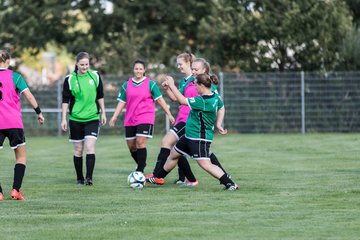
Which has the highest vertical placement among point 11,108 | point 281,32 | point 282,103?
point 281,32

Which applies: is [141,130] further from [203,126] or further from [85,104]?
[203,126]

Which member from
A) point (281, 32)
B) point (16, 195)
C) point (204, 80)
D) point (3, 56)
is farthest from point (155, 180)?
point (281, 32)

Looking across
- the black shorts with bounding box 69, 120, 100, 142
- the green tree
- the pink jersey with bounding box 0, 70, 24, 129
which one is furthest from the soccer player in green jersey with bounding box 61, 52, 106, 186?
the green tree

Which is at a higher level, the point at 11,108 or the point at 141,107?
the point at 11,108

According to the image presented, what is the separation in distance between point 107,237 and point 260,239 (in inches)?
50.8

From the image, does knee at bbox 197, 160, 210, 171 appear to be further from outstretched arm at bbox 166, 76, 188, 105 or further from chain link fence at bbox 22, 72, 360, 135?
chain link fence at bbox 22, 72, 360, 135

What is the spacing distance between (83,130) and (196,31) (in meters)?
26.7

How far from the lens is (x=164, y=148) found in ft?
43.9

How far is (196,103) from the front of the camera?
11828 mm

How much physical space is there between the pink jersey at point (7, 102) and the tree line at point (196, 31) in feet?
69.7

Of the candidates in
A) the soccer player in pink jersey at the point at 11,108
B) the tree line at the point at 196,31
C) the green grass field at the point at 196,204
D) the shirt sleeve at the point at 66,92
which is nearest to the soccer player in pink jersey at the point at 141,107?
the green grass field at the point at 196,204

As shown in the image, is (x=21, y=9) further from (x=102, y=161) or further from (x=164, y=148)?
(x=164, y=148)

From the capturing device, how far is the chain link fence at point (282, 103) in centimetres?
3059

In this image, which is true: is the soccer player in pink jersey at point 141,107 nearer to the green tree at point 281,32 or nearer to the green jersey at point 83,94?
the green jersey at point 83,94
